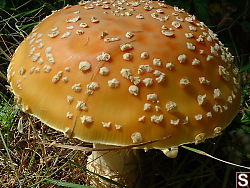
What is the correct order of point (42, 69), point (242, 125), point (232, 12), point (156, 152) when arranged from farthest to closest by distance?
point (232, 12) < point (242, 125) < point (156, 152) < point (42, 69)

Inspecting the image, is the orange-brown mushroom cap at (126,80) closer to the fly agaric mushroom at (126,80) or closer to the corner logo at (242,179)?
the fly agaric mushroom at (126,80)

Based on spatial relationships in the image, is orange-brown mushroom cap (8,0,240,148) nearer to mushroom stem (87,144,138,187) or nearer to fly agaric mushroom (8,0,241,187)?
fly agaric mushroom (8,0,241,187)

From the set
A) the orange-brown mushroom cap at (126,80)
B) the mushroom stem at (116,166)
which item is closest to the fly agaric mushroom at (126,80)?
the orange-brown mushroom cap at (126,80)

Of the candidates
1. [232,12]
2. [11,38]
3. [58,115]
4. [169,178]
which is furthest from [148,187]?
[232,12]

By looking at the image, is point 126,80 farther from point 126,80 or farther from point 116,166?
point 116,166

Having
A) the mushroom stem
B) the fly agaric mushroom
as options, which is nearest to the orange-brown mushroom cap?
the fly agaric mushroom

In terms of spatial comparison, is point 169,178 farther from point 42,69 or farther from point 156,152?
point 42,69

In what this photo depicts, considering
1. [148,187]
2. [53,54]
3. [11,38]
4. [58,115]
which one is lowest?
[148,187]
